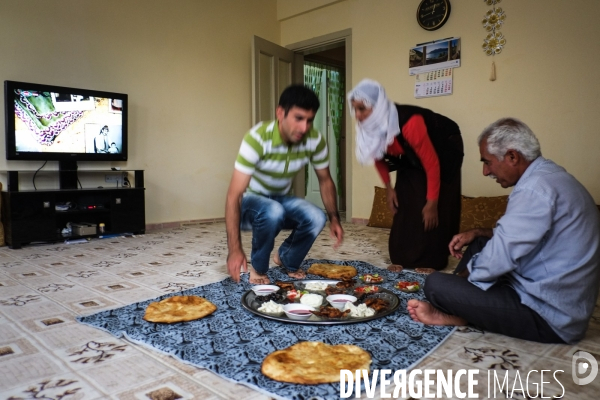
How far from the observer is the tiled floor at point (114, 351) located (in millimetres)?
1207

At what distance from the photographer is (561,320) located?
142 centimetres

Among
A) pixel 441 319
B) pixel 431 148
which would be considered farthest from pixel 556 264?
pixel 431 148

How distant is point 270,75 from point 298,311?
4315mm

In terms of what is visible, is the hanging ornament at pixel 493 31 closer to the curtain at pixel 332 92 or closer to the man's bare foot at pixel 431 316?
the man's bare foot at pixel 431 316

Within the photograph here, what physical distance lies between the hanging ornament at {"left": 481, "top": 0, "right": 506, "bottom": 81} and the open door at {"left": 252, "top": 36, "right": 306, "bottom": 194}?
2.48m

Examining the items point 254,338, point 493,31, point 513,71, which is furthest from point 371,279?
point 493,31

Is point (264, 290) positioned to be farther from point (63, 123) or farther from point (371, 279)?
point (63, 123)

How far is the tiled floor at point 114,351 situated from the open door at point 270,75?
2971mm

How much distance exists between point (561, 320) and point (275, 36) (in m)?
5.42

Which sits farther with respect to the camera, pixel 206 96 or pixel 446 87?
pixel 206 96

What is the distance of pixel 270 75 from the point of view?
18.1 ft

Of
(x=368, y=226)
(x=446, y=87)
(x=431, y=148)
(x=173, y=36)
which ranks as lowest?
(x=368, y=226)

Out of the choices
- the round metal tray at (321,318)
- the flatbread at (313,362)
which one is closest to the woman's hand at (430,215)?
the round metal tray at (321,318)

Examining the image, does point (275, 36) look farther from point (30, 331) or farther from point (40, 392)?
point (40, 392)
